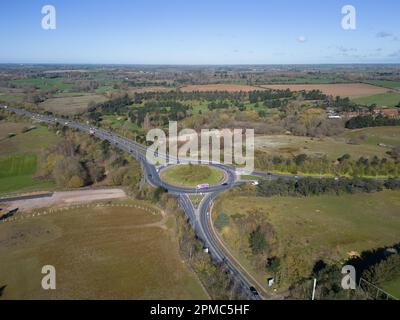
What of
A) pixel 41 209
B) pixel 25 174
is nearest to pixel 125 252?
pixel 41 209

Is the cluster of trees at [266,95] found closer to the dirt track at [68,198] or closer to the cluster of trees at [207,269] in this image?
the dirt track at [68,198]

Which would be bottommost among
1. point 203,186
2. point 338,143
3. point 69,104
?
point 203,186

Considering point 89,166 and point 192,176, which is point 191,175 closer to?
point 192,176

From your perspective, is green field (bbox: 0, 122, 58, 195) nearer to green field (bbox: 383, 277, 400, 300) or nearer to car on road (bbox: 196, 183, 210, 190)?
car on road (bbox: 196, 183, 210, 190)

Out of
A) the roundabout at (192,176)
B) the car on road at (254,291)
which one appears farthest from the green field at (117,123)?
the car on road at (254,291)

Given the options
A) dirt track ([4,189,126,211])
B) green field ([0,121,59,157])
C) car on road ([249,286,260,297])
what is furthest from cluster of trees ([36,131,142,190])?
car on road ([249,286,260,297])

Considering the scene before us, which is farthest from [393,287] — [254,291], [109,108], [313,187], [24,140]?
[109,108]
